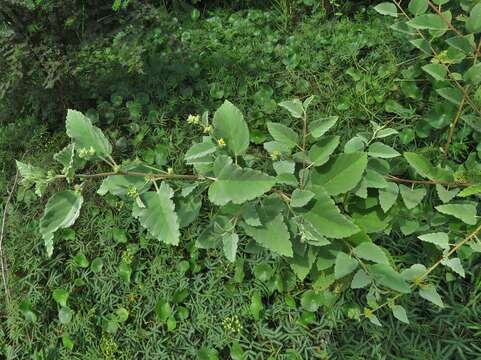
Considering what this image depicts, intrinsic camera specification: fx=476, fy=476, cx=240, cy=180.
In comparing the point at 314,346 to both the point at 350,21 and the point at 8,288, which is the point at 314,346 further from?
the point at 350,21

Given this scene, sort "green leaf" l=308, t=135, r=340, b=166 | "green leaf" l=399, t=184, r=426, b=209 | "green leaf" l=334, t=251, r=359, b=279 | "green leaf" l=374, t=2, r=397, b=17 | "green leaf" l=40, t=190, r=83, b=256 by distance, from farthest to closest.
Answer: "green leaf" l=374, t=2, r=397, b=17 < "green leaf" l=399, t=184, r=426, b=209 < "green leaf" l=308, t=135, r=340, b=166 < "green leaf" l=334, t=251, r=359, b=279 < "green leaf" l=40, t=190, r=83, b=256

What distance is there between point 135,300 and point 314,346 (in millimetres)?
846

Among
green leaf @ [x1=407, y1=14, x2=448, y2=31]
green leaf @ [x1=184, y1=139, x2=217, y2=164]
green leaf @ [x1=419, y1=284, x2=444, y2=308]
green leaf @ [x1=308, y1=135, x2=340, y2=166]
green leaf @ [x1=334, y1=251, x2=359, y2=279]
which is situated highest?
green leaf @ [x1=407, y1=14, x2=448, y2=31]

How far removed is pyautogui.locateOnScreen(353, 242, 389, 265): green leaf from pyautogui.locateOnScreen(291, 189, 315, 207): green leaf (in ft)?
0.86

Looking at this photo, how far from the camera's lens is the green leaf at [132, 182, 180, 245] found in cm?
143

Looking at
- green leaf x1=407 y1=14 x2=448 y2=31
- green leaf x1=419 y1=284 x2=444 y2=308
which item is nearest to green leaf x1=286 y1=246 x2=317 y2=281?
green leaf x1=419 y1=284 x2=444 y2=308

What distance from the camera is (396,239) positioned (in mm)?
1991

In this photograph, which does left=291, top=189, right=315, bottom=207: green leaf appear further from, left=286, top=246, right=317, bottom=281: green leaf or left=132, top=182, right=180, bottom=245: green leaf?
left=132, top=182, right=180, bottom=245: green leaf

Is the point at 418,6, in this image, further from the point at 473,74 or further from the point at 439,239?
the point at 439,239

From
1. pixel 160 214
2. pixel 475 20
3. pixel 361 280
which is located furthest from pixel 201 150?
pixel 475 20

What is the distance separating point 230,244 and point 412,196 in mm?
750

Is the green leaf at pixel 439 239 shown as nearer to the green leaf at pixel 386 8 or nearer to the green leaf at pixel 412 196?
the green leaf at pixel 412 196

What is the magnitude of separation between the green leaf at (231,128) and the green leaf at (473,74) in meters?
0.89

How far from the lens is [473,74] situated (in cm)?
177
